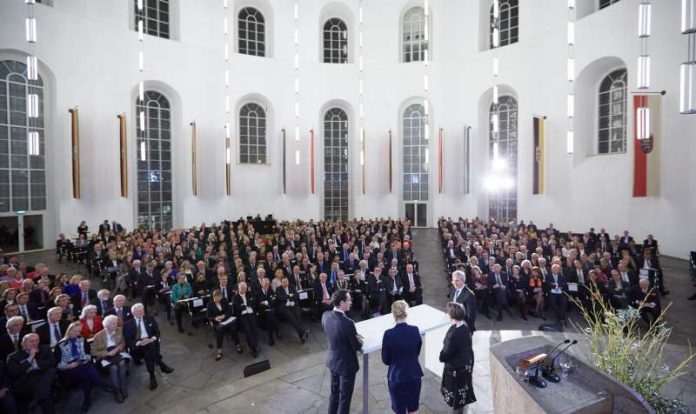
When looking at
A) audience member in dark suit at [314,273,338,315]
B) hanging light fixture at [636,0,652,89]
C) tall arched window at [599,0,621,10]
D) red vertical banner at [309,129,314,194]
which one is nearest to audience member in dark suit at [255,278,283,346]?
audience member in dark suit at [314,273,338,315]

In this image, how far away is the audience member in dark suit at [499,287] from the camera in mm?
8703

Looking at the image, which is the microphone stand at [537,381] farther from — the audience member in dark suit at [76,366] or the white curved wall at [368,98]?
the white curved wall at [368,98]

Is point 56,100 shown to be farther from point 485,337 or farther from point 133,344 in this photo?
point 485,337

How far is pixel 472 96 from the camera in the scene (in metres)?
19.8

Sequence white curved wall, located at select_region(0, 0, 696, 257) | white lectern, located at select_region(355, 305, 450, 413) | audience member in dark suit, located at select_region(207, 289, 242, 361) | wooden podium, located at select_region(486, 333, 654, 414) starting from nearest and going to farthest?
wooden podium, located at select_region(486, 333, 654, 414) → white lectern, located at select_region(355, 305, 450, 413) → audience member in dark suit, located at select_region(207, 289, 242, 361) → white curved wall, located at select_region(0, 0, 696, 257)

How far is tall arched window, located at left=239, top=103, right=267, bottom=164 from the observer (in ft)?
68.3

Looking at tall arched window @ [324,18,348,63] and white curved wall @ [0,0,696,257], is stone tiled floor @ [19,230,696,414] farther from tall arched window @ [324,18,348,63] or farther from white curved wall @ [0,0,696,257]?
tall arched window @ [324,18,348,63]

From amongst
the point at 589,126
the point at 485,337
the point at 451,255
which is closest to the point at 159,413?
the point at 485,337

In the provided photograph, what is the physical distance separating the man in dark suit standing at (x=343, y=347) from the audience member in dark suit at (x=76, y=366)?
3.55 meters

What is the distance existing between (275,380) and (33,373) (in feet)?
10.00

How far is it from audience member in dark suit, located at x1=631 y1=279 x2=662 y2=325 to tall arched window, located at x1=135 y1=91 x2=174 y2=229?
17881 millimetres

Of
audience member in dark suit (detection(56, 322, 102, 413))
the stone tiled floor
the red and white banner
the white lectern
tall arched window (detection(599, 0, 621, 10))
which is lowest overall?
the stone tiled floor

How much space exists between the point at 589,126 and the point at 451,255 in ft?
31.4

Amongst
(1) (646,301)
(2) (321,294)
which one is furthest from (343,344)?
(1) (646,301)
